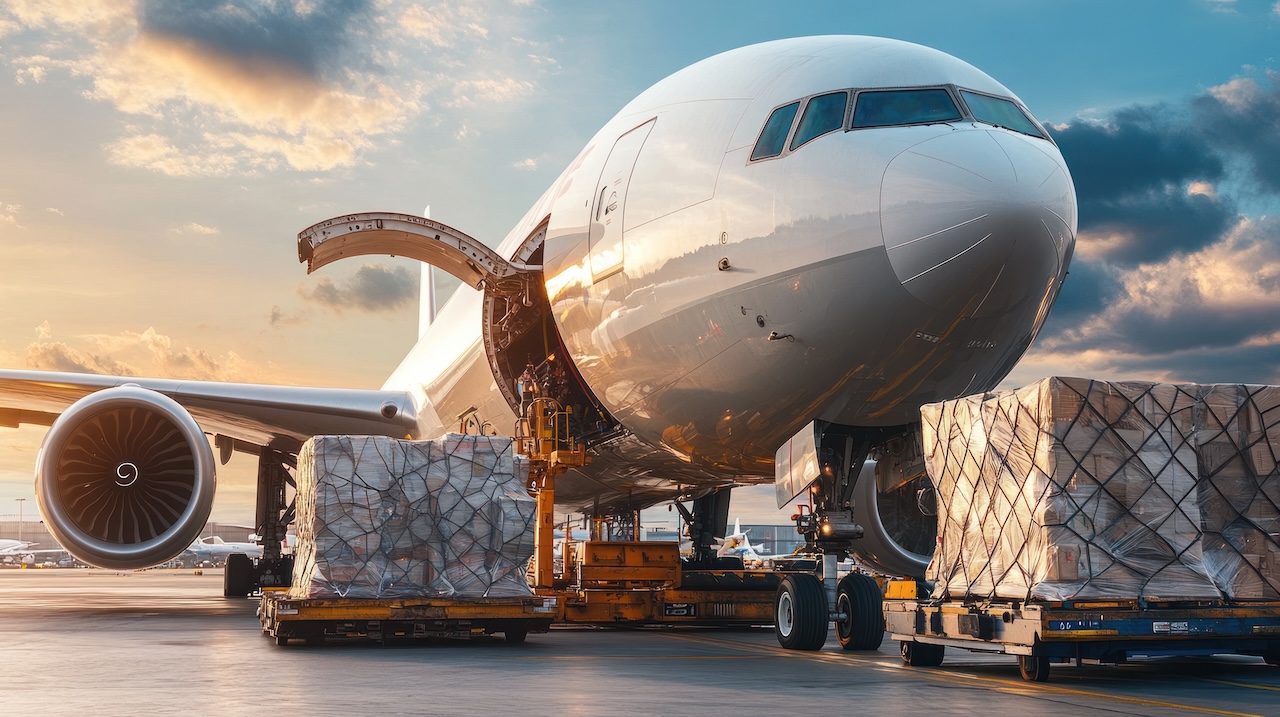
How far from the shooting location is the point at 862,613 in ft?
32.3

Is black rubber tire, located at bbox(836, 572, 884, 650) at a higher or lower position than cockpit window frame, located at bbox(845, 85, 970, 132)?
lower

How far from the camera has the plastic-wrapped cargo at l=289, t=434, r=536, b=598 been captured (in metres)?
11.3

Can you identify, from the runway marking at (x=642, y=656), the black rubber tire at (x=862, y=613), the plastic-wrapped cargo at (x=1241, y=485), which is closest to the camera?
the plastic-wrapped cargo at (x=1241, y=485)

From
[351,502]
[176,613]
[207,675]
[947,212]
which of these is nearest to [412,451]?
[351,502]

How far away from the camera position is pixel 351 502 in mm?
11445

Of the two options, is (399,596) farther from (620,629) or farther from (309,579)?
(620,629)

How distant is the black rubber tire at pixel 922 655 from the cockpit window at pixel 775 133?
11.7ft

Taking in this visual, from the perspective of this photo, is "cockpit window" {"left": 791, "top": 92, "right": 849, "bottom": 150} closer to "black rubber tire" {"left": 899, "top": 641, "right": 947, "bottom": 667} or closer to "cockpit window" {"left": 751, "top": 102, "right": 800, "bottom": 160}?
"cockpit window" {"left": 751, "top": 102, "right": 800, "bottom": 160}

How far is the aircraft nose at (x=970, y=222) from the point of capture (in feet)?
26.6

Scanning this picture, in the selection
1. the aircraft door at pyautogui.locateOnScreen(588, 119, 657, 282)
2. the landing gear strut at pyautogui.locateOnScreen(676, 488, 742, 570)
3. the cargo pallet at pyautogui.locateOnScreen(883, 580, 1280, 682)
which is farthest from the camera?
the landing gear strut at pyautogui.locateOnScreen(676, 488, 742, 570)

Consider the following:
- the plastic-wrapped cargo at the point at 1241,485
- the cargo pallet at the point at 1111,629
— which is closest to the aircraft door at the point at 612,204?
the cargo pallet at the point at 1111,629

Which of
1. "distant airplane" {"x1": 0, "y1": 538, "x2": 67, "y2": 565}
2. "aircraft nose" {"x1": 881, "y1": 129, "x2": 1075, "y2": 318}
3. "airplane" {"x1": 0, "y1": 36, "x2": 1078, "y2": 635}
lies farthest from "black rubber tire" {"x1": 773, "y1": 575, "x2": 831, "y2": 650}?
"distant airplane" {"x1": 0, "y1": 538, "x2": 67, "y2": 565}

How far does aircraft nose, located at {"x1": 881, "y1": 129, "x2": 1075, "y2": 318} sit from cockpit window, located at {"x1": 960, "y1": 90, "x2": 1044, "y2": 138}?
0.53 meters

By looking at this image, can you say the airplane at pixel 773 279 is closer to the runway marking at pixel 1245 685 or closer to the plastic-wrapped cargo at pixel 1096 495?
the plastic-wrapped cargo at pixel 1096 495
